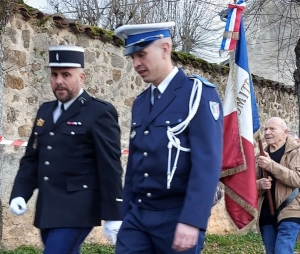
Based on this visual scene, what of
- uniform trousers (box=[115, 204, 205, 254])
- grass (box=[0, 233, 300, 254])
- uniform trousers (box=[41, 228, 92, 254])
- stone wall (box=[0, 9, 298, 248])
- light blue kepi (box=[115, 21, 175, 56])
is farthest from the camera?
grass (box=[0, 233, 300, 254])

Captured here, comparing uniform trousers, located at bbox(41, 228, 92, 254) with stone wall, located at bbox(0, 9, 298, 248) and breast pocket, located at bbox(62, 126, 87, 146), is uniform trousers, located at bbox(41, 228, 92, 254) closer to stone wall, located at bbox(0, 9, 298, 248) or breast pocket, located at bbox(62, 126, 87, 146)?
breast pocket, located at bbox(62, 126, 87, 146)

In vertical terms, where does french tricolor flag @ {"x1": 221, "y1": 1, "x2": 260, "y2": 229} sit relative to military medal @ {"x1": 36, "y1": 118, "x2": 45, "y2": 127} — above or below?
below

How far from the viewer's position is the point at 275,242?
21.6ft

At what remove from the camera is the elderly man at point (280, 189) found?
6.46 metres

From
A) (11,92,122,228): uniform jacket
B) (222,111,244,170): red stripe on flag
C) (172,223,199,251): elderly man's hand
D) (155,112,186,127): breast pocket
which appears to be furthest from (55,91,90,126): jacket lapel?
(222,111,244,170): red stripe on flag

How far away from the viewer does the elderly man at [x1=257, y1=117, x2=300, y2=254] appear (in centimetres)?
646

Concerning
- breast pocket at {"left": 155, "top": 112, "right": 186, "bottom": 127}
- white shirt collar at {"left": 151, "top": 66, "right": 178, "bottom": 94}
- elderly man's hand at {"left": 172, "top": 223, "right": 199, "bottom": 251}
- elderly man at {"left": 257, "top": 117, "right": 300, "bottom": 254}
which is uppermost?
white shirt collar at {"left": 151, "top": 66, "right": 178, "bottom": 94}

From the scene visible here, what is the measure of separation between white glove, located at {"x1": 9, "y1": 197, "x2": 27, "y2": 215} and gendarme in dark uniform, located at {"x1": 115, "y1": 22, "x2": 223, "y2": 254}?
2.82ft

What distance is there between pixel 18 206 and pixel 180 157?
4.41ft

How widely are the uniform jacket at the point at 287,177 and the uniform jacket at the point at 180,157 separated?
294 cm

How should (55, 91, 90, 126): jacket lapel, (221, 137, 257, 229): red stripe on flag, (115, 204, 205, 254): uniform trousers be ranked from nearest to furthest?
(115, 204, 205, 254): uniform trousers → (55, 91, 90, 126): jacket lapel → (221, 137, 257, 229): red stripe on flag

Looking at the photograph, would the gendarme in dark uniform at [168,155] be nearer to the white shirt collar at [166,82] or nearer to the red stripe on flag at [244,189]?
the white shirt collar at [166,82]

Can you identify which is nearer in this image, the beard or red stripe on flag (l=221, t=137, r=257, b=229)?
the beard

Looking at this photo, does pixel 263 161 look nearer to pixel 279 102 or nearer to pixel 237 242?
pixel 237 242
